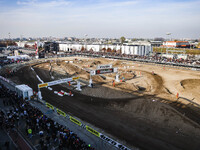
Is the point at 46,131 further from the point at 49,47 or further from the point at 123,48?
the point at 49,47

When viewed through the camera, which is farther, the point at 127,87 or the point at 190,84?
the point at 190,84

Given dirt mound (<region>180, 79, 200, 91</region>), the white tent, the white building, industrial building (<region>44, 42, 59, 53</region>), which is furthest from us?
industrial building (<region>44, 42, 59, 53</region>)

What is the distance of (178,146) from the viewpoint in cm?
1525

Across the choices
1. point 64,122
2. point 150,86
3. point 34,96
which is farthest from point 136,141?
point 150,86

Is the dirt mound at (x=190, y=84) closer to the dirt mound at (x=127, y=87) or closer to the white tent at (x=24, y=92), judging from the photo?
the dirt mound at (x=127, y=87)

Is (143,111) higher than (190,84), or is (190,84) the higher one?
(190,84)

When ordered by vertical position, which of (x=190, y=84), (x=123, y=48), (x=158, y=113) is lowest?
(x=158, y=113)

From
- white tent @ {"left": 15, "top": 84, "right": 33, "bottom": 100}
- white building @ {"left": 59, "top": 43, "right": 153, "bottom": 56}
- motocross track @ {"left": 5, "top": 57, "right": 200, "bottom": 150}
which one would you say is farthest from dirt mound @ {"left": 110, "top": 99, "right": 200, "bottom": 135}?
white building @ {"left": 59, "top": 43, "right": 153, "bottom": 56}

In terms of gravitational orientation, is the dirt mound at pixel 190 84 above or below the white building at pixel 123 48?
below

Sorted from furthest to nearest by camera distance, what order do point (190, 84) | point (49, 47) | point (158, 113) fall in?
point (49, 47) < point (190, 84) < point (158, 113)

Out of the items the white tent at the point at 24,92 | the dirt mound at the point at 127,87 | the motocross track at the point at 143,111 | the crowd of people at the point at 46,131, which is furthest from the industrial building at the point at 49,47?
the crowd of people at the point at 46,131

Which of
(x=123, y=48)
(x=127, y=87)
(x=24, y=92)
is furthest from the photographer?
(x=123, y=48)

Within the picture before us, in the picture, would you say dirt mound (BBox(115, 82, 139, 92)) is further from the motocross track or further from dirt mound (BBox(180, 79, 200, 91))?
dirt mound (BBox(180, 79, 200, 91))

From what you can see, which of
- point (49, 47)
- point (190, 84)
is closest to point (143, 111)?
point (190, 84)
